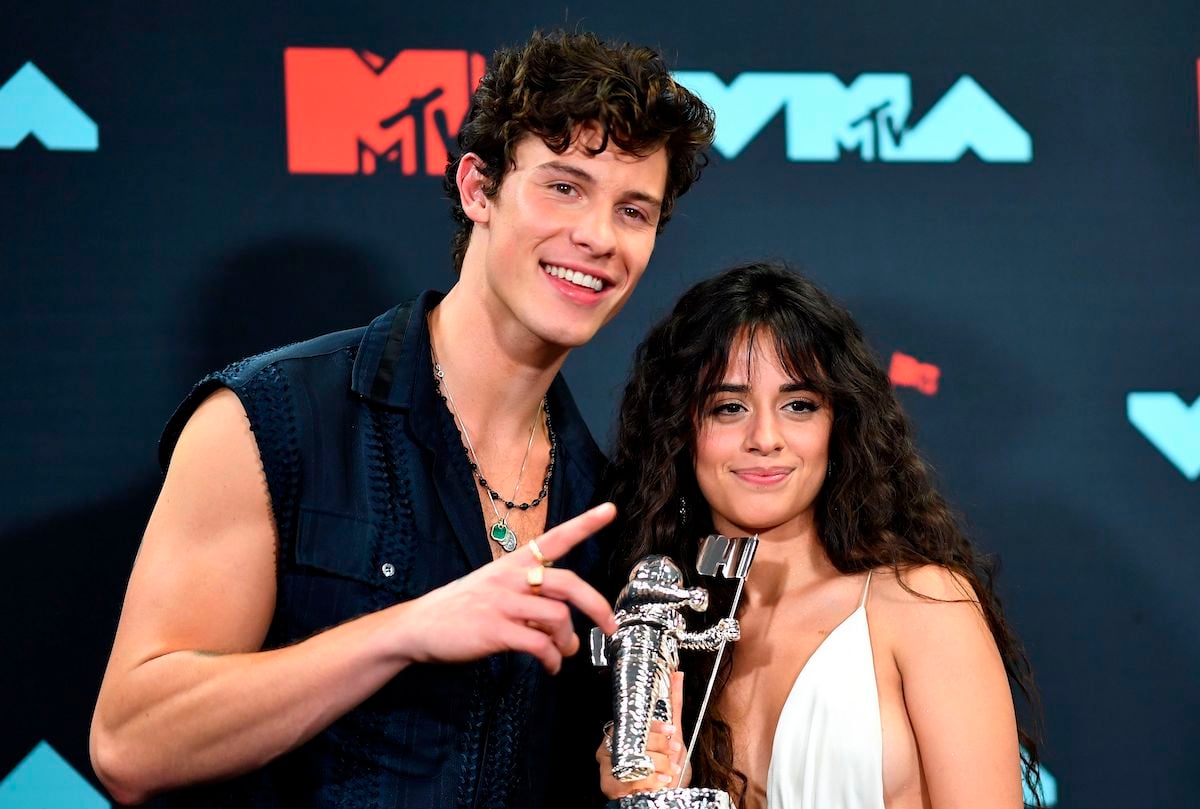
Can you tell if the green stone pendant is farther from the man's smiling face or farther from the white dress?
the white dress

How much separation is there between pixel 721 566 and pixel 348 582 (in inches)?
19.5

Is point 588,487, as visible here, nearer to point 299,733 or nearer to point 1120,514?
point 299,733

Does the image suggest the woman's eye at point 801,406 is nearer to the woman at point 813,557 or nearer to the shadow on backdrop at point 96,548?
the woman at point 813,557

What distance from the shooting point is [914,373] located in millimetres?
2754

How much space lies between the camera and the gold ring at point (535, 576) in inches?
54.0

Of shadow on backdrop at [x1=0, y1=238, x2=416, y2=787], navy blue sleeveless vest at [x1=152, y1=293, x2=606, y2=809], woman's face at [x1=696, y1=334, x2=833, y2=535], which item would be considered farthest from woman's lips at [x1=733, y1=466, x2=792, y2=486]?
shadow on backdrop at [x1=0, y1=238, x2=416, y2=787]

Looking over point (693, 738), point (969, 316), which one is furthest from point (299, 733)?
point (969, 316)

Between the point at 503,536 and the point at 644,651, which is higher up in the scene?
the point at 503,536

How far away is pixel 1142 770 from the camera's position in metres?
2.76

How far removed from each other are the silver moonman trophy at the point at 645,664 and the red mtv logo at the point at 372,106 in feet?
4.34

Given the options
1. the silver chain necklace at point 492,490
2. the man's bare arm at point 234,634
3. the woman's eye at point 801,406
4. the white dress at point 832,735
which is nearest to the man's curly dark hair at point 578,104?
the silver chain necklace at point 492,490

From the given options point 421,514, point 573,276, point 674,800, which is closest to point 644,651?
point 674,800

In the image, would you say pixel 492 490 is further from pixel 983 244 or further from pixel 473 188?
pixel 983 244

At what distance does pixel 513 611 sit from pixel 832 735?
0.87 m
